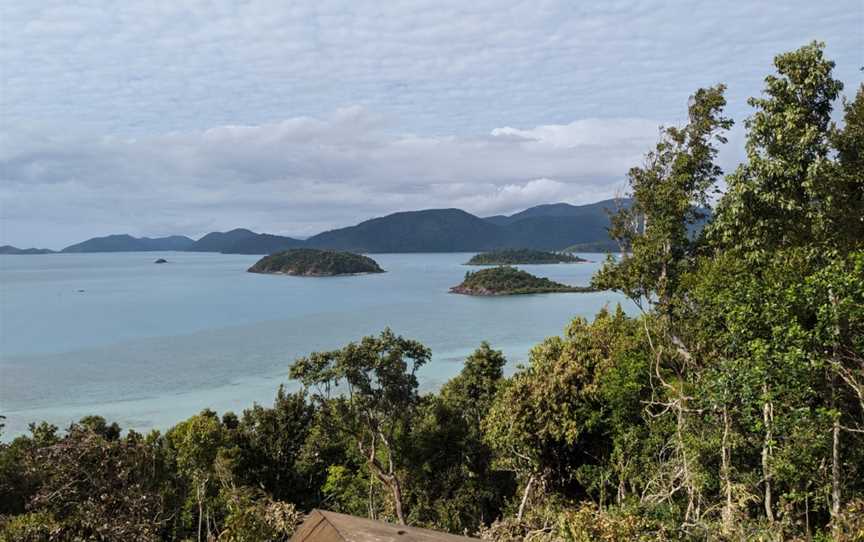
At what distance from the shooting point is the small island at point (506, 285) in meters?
77.9

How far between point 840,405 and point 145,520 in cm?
937

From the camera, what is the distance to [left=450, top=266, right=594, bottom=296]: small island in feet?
255

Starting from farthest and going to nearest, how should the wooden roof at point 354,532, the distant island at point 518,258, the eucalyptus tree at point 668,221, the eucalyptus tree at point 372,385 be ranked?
the distant island at point 518,258 → the eucalyptus tree at point 372,385 → the eucalyptus tree at point 668,221 → the wooden roof at point 354,532

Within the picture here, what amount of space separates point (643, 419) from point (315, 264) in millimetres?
107276

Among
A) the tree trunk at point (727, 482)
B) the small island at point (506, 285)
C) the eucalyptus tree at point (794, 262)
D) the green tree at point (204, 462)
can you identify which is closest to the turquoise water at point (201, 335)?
the small island at point (506, 285)

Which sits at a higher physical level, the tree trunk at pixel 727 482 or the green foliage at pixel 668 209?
the green foliage at pixel 668 209

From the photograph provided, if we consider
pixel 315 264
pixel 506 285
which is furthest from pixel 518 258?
pixel 506 285

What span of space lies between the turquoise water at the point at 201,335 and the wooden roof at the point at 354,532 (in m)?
24.3

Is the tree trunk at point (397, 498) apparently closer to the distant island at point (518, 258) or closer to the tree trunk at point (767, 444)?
the tree trunk at point (767, 444)

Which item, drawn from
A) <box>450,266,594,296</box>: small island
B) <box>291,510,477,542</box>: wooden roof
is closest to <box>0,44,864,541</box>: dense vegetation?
<box>291,510,477,542</box>: wooden roof

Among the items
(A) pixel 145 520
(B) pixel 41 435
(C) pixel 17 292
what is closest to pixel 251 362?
(B) pixel 41 435

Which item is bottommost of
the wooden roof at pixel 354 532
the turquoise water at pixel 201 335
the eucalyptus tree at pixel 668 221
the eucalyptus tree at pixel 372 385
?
the turquoise water at pixel 201 335

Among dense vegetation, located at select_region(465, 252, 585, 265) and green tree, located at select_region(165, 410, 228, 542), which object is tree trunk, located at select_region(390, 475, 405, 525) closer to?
green tree, located at select_region(165, 410, 228, 542)

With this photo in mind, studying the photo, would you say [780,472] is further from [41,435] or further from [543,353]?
[41,435]
